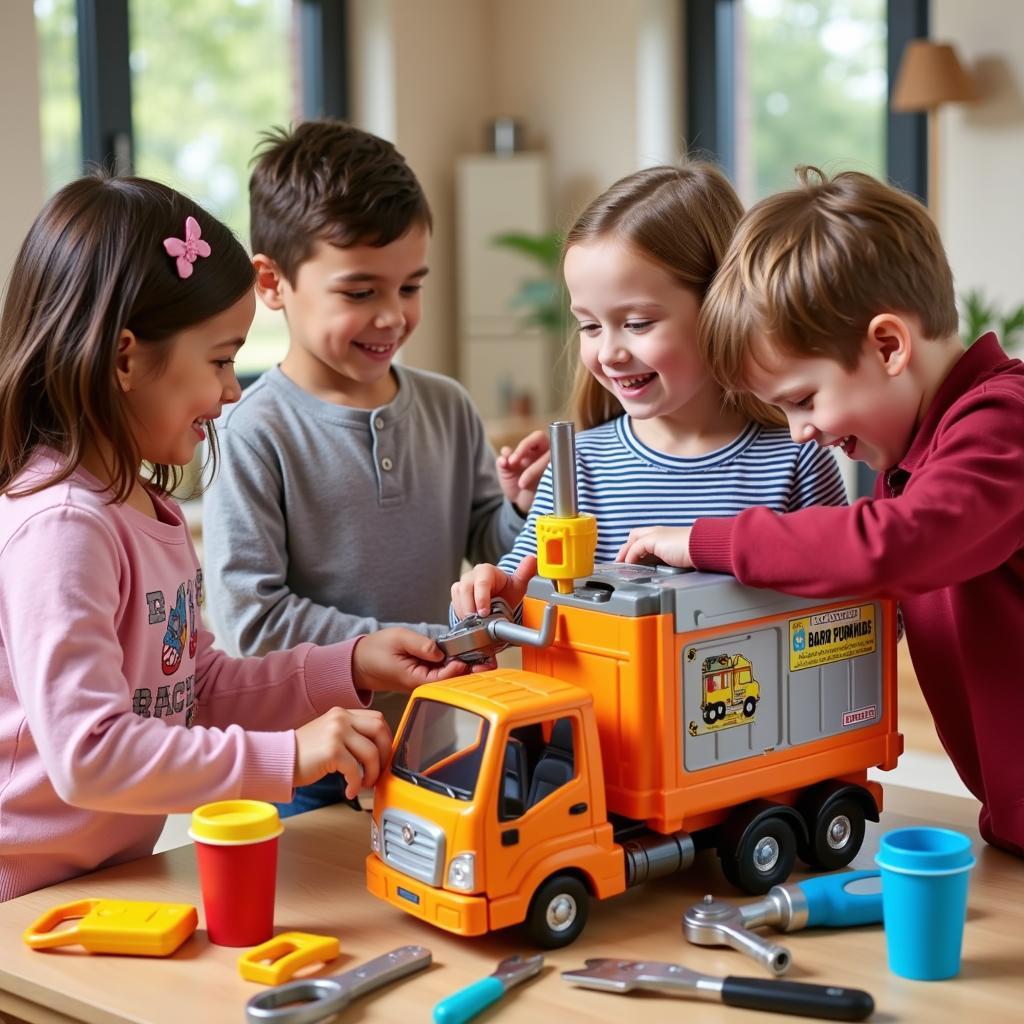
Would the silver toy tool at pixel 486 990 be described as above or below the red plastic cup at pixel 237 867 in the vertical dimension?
below

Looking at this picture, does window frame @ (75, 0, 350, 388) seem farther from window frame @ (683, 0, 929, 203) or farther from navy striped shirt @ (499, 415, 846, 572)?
navy striped shirt @ (499, 415, 846, 572)

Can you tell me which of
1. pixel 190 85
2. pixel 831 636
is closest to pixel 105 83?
pixel 190 85

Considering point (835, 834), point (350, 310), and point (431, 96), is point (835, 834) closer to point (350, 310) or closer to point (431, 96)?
point (350, 310)

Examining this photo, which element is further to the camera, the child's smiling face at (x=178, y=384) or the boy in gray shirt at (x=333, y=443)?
the boy in gray shirt at (x=333, y=443)

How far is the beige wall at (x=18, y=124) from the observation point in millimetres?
2979

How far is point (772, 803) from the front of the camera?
112 centimetres

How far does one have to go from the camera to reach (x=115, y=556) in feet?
3.74

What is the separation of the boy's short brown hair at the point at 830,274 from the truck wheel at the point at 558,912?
48cm

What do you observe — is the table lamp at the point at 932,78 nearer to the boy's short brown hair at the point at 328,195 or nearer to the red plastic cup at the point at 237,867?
the boy's short brown hair at the point at 328,195

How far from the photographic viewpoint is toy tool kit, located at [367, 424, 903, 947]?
98cm

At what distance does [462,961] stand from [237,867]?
0.18 m

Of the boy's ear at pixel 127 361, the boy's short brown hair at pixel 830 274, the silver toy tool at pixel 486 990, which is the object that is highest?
the boy's short brown hair at pixel 830 274

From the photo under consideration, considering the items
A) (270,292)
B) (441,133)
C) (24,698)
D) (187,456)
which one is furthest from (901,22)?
(24,698)

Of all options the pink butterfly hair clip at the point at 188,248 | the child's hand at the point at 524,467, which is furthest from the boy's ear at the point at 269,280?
the pink butterfly hair clip at the point at 188,248
